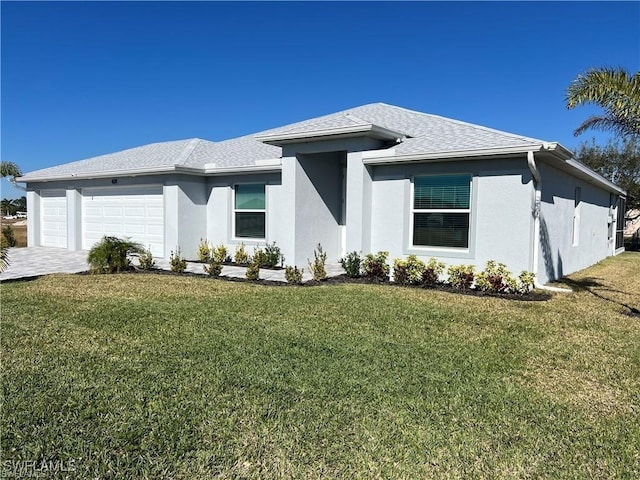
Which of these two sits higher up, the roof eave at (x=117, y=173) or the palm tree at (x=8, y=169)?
the palm tree at (x=8, y=169)

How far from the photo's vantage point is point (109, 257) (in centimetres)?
1260

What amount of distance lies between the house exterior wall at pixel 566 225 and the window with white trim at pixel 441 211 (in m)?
1.88

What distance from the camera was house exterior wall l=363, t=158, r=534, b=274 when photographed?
33.9ft

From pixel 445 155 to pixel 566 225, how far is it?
18.0 feet

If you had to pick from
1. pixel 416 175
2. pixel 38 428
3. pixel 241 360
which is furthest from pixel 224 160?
pixel 38 428

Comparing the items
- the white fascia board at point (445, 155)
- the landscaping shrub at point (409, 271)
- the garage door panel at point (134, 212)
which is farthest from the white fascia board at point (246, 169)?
the landscaping shrub at point (409, 271)

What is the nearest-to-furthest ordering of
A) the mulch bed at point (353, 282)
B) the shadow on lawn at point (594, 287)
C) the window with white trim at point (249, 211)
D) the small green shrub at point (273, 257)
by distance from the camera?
the shadow on lawn at point (594, 287)
the mulch bed at point (353, 282)
the small green shrub at point (273, 257)
the window with white trim at point (249, 211)

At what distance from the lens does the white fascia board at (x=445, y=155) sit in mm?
9898

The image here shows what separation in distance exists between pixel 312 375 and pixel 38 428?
2557 mm

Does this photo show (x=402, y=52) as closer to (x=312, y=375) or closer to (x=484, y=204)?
(x=484, y=204)

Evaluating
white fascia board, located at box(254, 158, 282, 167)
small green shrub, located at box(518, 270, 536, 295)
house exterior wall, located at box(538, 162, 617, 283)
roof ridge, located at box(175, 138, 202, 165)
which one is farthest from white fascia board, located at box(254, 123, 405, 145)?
small green shrub, located at box(518, 270, 536, 295)

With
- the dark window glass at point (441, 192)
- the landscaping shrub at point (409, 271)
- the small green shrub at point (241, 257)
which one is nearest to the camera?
the landscaping shrub at point (409, 271)

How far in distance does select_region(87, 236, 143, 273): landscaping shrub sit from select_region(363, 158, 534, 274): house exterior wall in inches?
305

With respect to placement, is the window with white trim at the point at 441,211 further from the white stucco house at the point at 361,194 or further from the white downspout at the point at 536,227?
the white downspout at the point at 536,227
